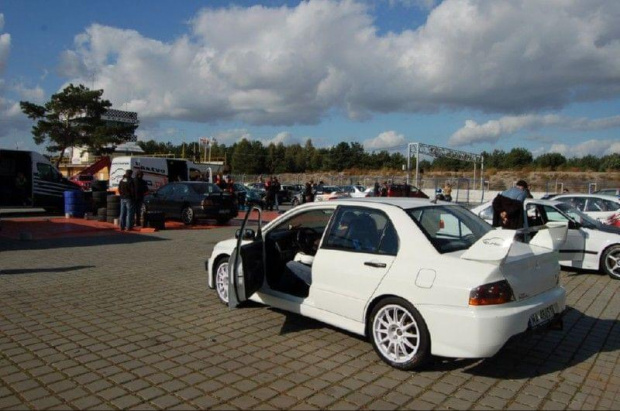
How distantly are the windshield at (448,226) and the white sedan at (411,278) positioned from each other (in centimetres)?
1

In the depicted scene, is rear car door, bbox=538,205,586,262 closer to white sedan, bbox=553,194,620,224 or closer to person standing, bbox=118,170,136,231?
white sedan, bbox=553,194,620,224

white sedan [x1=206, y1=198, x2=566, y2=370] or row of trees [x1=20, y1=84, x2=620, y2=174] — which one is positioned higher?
row of trees [x1=20, y1=84, x2=620, y2=174]

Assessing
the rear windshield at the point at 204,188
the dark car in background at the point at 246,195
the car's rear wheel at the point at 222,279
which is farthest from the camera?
the dark car in background at the point at 246,195

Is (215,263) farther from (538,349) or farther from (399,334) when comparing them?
(538,349)

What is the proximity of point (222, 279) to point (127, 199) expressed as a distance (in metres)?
9.68

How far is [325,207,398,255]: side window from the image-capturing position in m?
4.73

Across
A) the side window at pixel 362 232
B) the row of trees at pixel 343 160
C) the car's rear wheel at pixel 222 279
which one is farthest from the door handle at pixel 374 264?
the row of trees at pixel 343 160

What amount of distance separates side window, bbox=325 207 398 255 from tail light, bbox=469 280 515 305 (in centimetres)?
84

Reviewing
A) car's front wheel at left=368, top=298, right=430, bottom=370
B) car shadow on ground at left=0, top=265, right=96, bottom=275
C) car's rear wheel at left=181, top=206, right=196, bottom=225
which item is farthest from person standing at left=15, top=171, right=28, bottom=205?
car's front wheel at left=368, top=298, right=430, bottom=370

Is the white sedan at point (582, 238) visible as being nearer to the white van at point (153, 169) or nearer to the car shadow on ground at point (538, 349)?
the car shadow on ground at point (538, 349)

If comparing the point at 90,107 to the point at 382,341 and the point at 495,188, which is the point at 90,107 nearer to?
the point at 495,188

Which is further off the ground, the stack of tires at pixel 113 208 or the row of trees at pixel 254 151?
the row of trees at pixel 254 151

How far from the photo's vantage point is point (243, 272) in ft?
17.5

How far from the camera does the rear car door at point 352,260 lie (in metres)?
4.66
